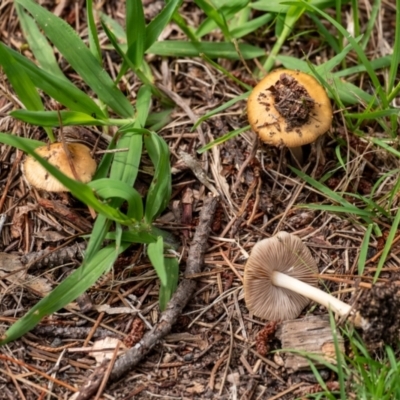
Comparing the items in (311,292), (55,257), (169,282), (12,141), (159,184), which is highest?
(12,141)

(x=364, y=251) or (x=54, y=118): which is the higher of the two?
(x=54, y=118)

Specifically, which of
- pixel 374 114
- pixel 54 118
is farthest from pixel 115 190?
pixel 374 114

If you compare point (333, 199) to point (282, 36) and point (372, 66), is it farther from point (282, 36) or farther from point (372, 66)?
point (282, 36)

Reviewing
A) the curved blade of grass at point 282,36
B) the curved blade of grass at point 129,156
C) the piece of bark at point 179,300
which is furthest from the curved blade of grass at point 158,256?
the curved blade of grass at point 282,36

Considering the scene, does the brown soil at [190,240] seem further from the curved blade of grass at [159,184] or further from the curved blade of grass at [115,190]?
the curved blade of grass at [115,190]

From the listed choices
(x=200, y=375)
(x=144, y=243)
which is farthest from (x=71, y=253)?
(x=200, y=375)

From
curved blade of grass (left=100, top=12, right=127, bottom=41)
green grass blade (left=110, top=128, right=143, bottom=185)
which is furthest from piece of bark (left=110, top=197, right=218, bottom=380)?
curved blade of grass (left=100, top=12, right=127, bottom=41)

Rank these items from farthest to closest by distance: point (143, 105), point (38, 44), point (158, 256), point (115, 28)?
point (115, 28), point (38, 44), point (143, 105), point (158, 256)
